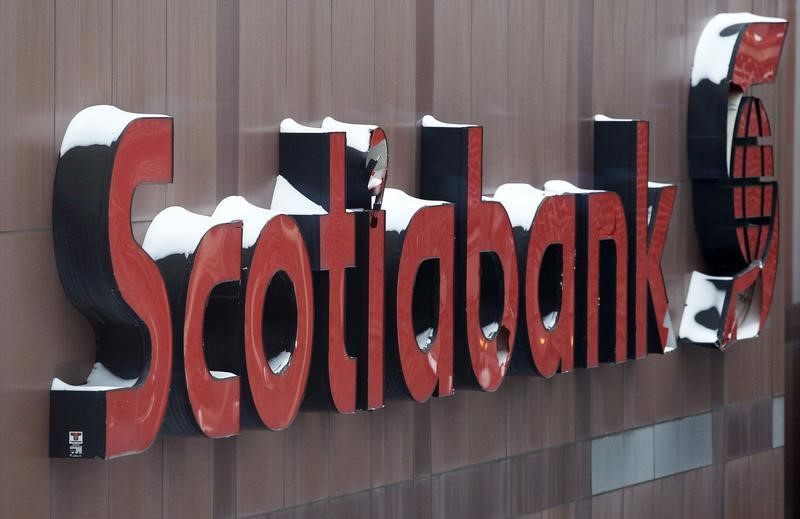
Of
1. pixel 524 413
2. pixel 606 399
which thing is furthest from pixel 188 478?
pixel 606 399

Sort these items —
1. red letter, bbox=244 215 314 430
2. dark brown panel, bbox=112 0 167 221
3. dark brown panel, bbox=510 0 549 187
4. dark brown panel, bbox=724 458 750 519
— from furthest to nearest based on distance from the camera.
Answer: dark brown panel, bbox=724 458 750 519, dark brown panel, bbox=510 0 549 187, red letter, bbox=244 215 314 430, dark brown panel, bbox=112 0 167 221

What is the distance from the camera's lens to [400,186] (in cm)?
704

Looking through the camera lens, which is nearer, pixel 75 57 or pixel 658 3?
pixel 75 57

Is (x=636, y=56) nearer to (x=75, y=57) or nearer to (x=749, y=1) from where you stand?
(x=749, y=1)

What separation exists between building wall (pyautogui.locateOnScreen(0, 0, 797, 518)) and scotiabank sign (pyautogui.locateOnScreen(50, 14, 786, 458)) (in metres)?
0.12

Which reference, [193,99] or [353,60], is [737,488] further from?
[193,99]

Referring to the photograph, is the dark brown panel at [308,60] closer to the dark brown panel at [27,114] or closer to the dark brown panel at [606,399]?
the dark brown panel at [27,114]

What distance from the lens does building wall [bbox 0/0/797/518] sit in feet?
16.2

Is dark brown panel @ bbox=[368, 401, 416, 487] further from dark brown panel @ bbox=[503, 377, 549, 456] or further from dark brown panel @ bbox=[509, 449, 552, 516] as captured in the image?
dark brown panel @ bbox=[509, 449, 552, 516]

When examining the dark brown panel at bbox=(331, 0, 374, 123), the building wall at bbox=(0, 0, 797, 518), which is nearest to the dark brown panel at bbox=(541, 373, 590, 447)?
the building wall at bbox=(0, 0, 797, 518)

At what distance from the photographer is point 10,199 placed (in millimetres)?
4805

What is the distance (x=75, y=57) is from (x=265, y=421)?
1660 millimetres

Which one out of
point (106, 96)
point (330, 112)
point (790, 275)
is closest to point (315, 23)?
point (330, 112)

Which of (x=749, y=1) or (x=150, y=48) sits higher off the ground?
(x=749, y=1)
